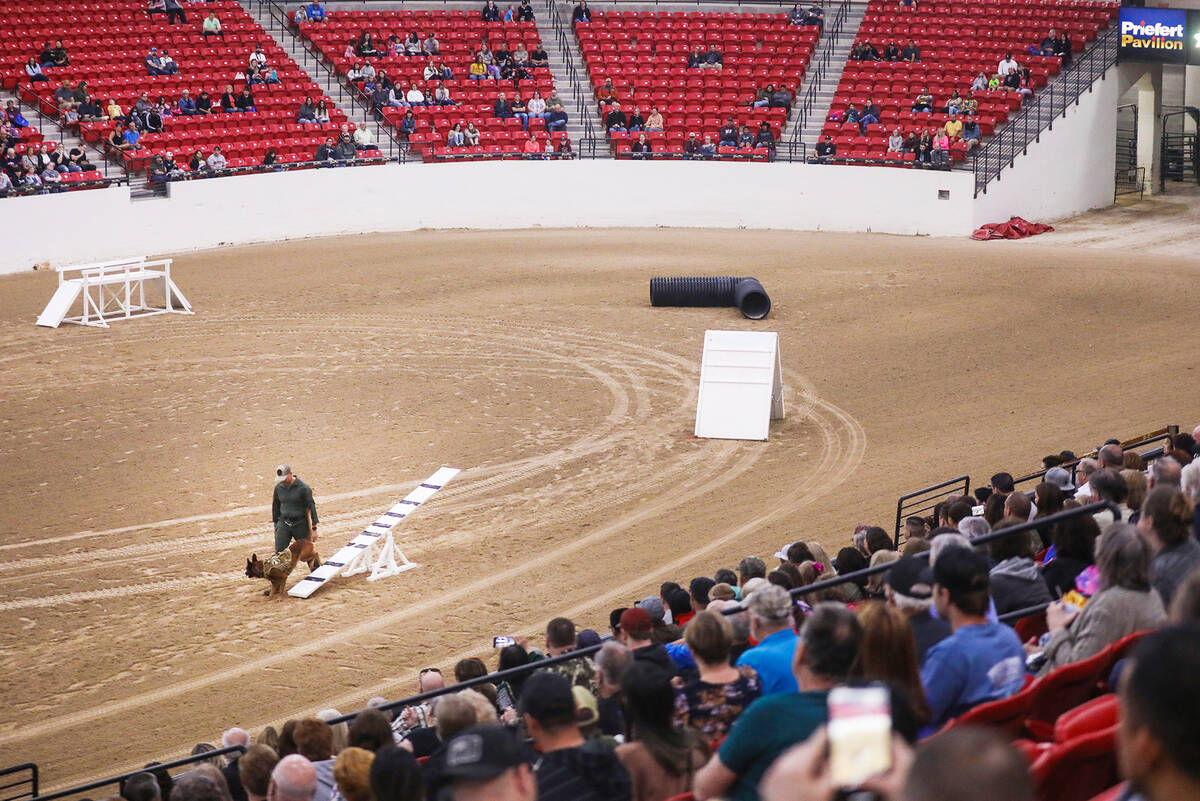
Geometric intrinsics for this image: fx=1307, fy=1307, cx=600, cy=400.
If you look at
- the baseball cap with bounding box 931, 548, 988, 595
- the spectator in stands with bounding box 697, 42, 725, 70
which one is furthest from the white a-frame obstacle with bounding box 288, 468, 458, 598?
the spectator in stands with bounding box 697, 42, 725, 70

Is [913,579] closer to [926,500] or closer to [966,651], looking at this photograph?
[966,651]

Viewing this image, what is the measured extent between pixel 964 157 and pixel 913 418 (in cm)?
1808

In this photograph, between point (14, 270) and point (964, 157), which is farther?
point (964, 157)

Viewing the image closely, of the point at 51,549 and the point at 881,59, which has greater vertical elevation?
the point at 881,59

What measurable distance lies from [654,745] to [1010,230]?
30.9 meters

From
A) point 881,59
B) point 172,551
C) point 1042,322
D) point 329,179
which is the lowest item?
point 172,551

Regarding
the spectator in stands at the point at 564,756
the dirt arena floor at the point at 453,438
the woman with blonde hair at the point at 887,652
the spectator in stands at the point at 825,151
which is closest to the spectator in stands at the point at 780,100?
the spectator in stands at the point at 825,151

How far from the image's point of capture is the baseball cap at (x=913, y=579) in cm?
610

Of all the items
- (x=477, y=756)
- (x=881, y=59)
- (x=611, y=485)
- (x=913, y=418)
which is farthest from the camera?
(x=881, y=59)

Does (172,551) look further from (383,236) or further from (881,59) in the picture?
(881,59)

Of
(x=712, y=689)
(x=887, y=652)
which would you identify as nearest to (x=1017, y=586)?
(x=712, y=689)

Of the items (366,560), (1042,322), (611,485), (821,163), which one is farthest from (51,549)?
(821,163)

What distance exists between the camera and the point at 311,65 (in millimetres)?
39031

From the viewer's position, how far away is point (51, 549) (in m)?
14.6
